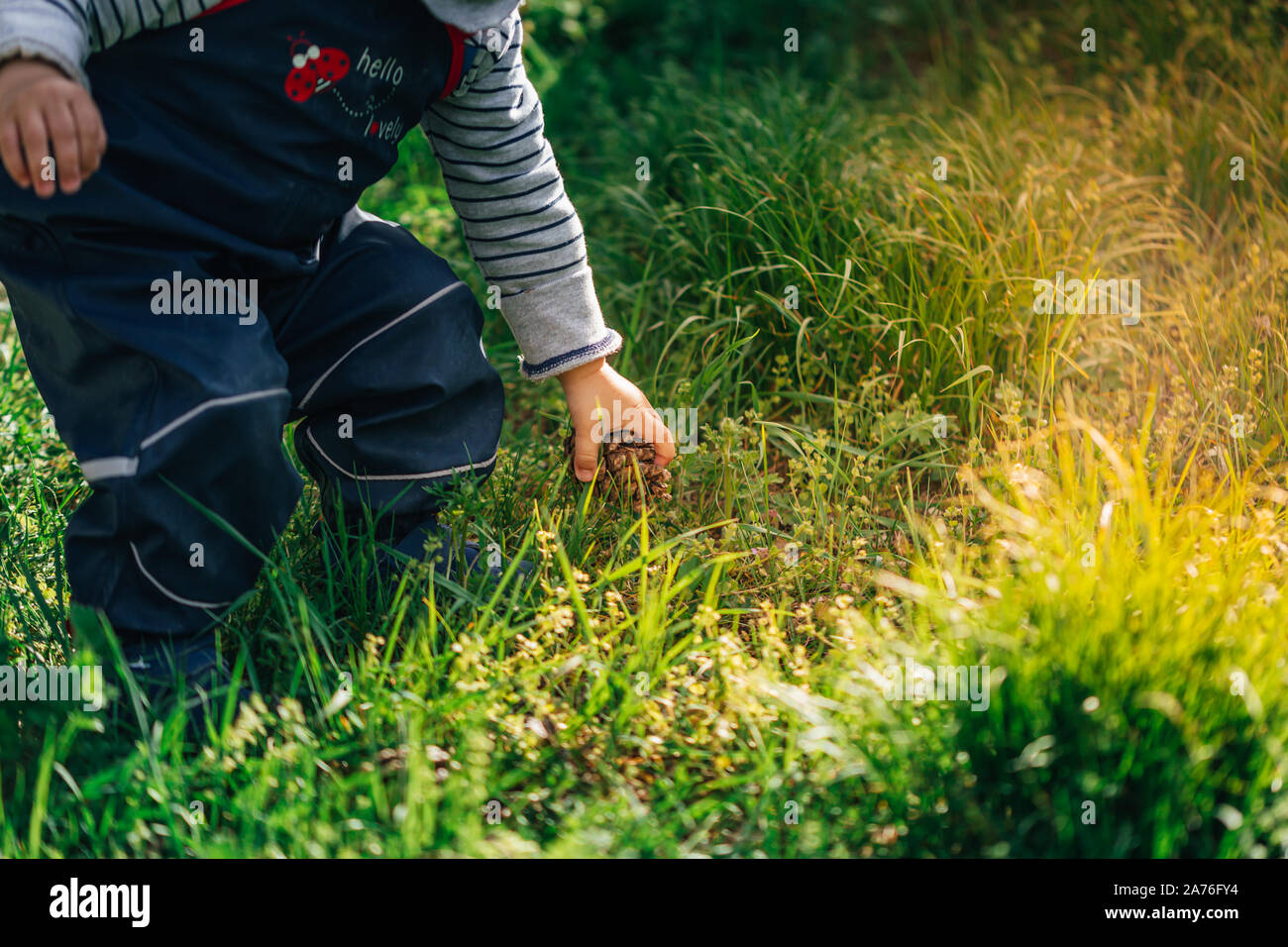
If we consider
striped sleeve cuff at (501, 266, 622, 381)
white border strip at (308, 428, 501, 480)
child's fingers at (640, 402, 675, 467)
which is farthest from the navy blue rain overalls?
child's fingers at (640, 402, 675, 467)

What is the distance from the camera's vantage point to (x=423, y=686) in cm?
152

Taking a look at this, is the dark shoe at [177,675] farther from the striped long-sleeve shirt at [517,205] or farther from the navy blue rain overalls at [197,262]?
the striped long-sleeve shirt at [517,205]

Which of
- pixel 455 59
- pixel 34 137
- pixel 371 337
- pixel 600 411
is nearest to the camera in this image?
pixel 34 137

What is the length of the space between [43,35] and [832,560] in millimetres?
1341

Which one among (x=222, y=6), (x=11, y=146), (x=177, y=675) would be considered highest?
(x=222, y=6)

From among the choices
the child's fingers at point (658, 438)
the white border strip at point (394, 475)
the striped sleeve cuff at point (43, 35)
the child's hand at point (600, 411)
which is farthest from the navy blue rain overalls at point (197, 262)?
the child's fingers at point (658, 438)

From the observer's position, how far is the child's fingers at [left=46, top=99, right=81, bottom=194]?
1.29 meters

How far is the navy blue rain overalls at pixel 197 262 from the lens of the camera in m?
1.45

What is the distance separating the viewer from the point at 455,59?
161 centimetres

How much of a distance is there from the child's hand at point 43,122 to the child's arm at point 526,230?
1.83 feet

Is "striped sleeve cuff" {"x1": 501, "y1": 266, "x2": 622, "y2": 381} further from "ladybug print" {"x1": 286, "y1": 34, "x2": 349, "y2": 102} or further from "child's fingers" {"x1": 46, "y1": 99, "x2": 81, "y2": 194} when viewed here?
"child's fingers" {"x1": 46, "y1": 99, "x2": 81, "y2": 194}

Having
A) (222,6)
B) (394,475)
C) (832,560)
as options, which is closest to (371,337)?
(394,475)

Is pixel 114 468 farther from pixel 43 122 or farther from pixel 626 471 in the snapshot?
pixel 626 471
